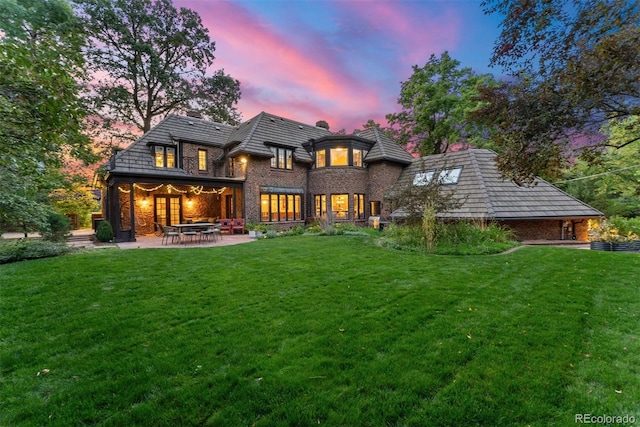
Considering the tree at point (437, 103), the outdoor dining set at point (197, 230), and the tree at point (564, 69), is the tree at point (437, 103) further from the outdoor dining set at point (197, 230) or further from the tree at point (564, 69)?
the outdoor dining set at point (197, 230)

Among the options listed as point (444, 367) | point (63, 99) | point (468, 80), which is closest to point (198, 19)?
point (468, 80)

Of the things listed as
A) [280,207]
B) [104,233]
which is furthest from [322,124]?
[104,233]

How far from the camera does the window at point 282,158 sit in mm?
17938

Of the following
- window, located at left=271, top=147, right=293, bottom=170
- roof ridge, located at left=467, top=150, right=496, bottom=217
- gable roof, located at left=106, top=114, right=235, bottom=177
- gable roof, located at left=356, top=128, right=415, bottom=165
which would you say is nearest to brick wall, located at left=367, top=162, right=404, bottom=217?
gable roof, located at left=356, top=128, right=415, bottom=165

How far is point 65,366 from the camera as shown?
284 centimetres

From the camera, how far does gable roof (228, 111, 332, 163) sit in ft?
54.7

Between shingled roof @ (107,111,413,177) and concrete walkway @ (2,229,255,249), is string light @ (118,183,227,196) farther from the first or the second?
concrete walkway @ (2,229,255,249)

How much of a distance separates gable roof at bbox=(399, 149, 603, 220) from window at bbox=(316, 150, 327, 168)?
23.3 ft

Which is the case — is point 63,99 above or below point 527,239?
above

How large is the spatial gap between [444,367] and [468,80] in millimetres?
27030

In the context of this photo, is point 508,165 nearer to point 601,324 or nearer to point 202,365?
point 601,324

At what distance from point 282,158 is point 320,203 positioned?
4096mm

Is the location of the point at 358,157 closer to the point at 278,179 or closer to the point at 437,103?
the point at 278,179

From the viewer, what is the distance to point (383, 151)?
61.5ft
